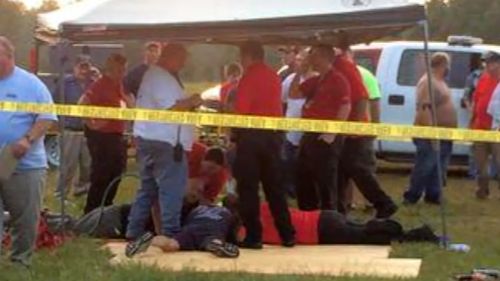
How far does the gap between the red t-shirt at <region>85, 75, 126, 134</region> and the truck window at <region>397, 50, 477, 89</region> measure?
19.8 ft

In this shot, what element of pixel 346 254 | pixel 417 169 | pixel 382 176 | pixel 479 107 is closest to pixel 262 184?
pixel 346 254

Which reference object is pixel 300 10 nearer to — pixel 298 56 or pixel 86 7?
pixel 86 7

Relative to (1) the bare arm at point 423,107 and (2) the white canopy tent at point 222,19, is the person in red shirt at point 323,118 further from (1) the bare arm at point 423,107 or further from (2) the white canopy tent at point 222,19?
(1) the bare arm at point 423,107

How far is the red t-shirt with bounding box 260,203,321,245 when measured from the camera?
33.6 feet

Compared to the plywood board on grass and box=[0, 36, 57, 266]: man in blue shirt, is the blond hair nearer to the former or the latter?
box=[0, 36, 57, 266]: man in blue shirt

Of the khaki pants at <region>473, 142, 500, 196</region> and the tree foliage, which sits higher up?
the tree foliage

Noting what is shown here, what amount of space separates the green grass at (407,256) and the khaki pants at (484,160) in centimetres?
55

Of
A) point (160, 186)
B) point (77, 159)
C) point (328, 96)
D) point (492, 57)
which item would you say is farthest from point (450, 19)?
point (160, 186)

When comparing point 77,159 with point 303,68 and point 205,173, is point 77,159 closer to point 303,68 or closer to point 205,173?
point 303,68

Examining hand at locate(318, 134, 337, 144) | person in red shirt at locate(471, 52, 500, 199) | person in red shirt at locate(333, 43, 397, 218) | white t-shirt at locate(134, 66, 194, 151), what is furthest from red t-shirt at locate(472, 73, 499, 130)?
white t-shirt at locate(134, 66, 194, 151)

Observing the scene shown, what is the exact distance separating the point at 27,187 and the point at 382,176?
956cm

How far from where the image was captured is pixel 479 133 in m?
9.50

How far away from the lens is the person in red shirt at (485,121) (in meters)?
14.2

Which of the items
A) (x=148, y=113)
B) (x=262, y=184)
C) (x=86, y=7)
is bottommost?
(x=262, y=184)
